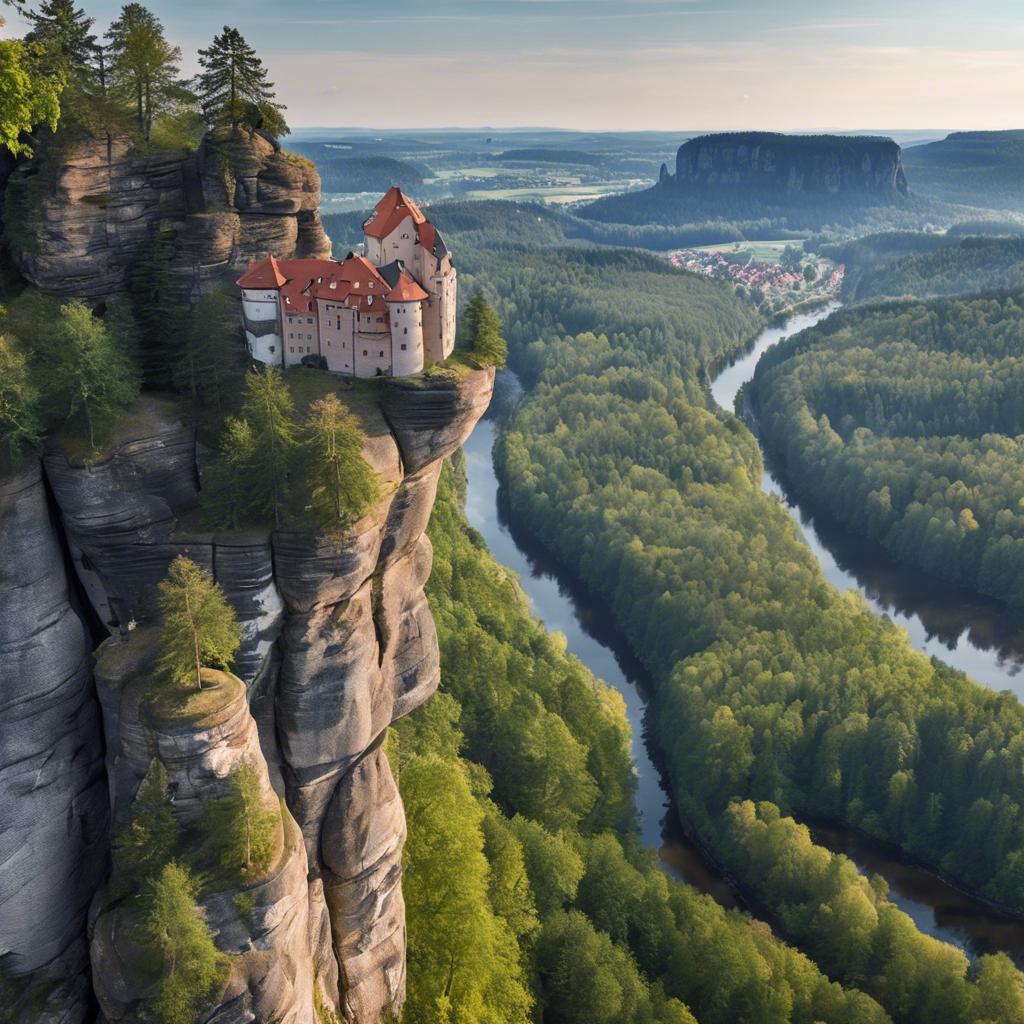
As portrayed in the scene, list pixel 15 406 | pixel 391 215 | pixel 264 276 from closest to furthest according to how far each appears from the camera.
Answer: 1. pixel 15 406
2. pixel 264 276
3. pixel 391 215

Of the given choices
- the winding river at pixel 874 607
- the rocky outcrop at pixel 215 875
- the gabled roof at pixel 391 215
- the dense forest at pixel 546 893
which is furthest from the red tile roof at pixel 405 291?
the winding river at pixel 874 607

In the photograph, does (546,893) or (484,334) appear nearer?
(484,334)

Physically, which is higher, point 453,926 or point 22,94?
point 22,94

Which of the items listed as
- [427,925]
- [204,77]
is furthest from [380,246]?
[427,925]

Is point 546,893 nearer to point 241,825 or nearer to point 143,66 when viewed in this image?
point 241,825

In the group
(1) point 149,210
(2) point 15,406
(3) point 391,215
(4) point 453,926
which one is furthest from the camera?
(4) point 453,926

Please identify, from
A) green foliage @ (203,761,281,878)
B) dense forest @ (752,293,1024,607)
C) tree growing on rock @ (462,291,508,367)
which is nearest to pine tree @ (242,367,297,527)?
green foliage @ (203,761,281,878)

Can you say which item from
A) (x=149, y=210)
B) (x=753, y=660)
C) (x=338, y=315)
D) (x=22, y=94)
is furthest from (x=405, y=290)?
(x=753, y=660)
